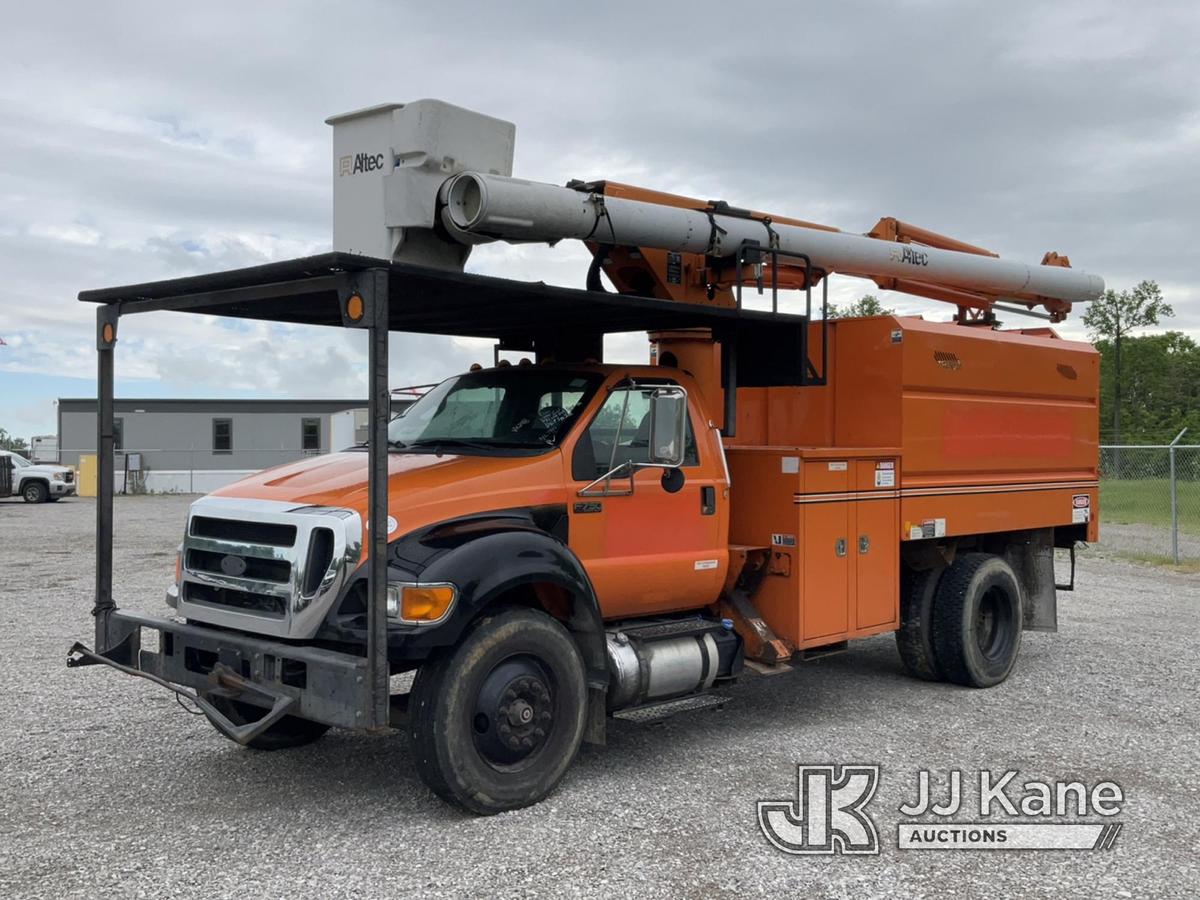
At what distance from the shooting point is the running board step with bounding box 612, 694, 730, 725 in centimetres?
623

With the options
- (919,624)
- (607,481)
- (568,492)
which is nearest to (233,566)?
(568,492)

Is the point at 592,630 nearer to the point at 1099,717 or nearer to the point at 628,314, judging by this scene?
the point at 628,314

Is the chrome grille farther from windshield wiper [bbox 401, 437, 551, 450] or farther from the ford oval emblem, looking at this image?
windshield wiper [bbox 401, 437, 551, 450]

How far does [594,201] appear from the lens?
21.3ft

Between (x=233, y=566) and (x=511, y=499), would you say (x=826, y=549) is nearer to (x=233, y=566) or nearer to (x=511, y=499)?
(x=511, y=499)

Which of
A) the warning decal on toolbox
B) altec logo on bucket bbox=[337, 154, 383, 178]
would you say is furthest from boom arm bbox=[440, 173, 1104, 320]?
the warning decal on toolbox

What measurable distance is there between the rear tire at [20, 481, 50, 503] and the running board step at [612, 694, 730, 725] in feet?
98.0

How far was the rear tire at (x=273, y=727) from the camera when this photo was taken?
6.46m

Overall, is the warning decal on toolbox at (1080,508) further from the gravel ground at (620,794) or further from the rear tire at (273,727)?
the rear tire at (273,727)

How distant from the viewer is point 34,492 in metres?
31.6

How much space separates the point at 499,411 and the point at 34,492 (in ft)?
95.9

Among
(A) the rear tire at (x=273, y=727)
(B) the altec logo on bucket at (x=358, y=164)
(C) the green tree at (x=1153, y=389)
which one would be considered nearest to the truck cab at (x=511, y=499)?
(A) the rear tire at (x=273, y=727)

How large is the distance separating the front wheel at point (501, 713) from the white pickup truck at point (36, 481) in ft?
98.2

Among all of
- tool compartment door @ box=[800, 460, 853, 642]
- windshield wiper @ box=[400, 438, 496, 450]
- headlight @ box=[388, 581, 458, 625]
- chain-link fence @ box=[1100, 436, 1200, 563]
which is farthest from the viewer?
chain-link fence @ box=[1100, 436, 1200, 563]
